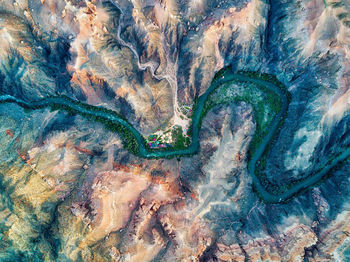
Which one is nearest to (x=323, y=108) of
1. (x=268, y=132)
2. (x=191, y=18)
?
(x=268, y=132)

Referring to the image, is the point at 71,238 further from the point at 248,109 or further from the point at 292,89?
the point at 292,89

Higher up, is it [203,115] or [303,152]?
[303,152]

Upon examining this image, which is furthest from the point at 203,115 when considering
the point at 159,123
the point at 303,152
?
the point at 303,152

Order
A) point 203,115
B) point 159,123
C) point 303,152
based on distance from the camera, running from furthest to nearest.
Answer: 1. point 203,115
2. point 159,123
3. point 303,152

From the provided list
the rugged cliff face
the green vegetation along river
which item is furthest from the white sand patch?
the green vegetation along river

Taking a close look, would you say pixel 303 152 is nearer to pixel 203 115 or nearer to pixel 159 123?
pixel 203 115
